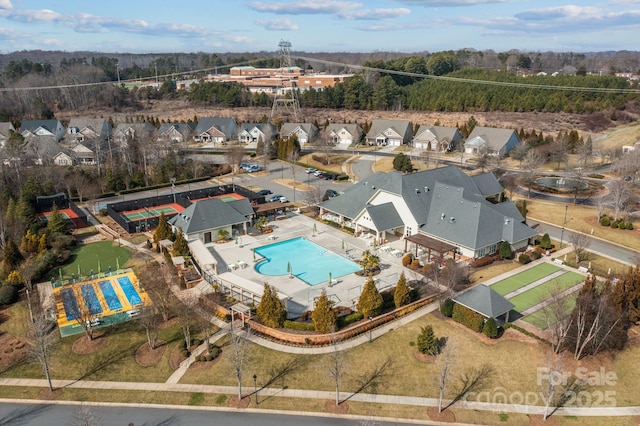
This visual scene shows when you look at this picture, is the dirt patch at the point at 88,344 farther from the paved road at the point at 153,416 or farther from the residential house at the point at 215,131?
the residential house at the point at 215,131

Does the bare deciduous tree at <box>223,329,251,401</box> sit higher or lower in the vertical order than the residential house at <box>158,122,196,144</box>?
lower

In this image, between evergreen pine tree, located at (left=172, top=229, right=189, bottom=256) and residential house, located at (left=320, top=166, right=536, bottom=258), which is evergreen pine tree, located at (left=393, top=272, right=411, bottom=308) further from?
evergreen pine tree, located at (left=172, top=229, right=189, bottom=256)

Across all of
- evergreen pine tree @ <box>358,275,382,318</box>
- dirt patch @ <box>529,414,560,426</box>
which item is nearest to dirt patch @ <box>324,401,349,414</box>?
evergreen pine tree @ <box>358,275,382,318</box>

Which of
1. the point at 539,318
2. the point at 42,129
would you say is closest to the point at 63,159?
the point at 42,129

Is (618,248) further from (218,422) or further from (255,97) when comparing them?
(255,97)

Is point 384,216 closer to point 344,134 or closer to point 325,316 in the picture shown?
point 325,316
